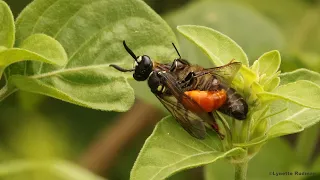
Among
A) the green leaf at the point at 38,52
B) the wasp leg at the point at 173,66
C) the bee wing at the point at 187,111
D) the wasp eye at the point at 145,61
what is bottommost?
the bee wing at the point at 187,111

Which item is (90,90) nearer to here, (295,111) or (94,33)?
(94,33)

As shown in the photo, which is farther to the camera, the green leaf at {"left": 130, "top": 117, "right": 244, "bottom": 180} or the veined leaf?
the veined leaf

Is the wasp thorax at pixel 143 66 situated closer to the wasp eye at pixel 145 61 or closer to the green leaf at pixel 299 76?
the wasp eye at pixel 145 61

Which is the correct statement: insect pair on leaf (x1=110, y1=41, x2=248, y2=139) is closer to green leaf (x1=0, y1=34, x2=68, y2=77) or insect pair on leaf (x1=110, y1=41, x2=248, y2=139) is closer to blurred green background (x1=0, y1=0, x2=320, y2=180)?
green leaf (x1=0, y1=34, x2=68, y2=77)

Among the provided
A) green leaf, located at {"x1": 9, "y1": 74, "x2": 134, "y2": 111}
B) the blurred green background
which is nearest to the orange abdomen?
green leaf, located at {"x1": 9, "y1": 74, "x2": 134, "y2": 111}

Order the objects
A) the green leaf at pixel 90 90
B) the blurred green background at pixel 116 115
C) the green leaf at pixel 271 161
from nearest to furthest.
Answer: the green leaf at pixel 90 90
the green leaf at pixel 271 161
the blurred green background at pixel 116 115

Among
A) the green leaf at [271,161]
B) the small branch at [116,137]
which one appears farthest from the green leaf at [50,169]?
the green leaf at [271,161]
